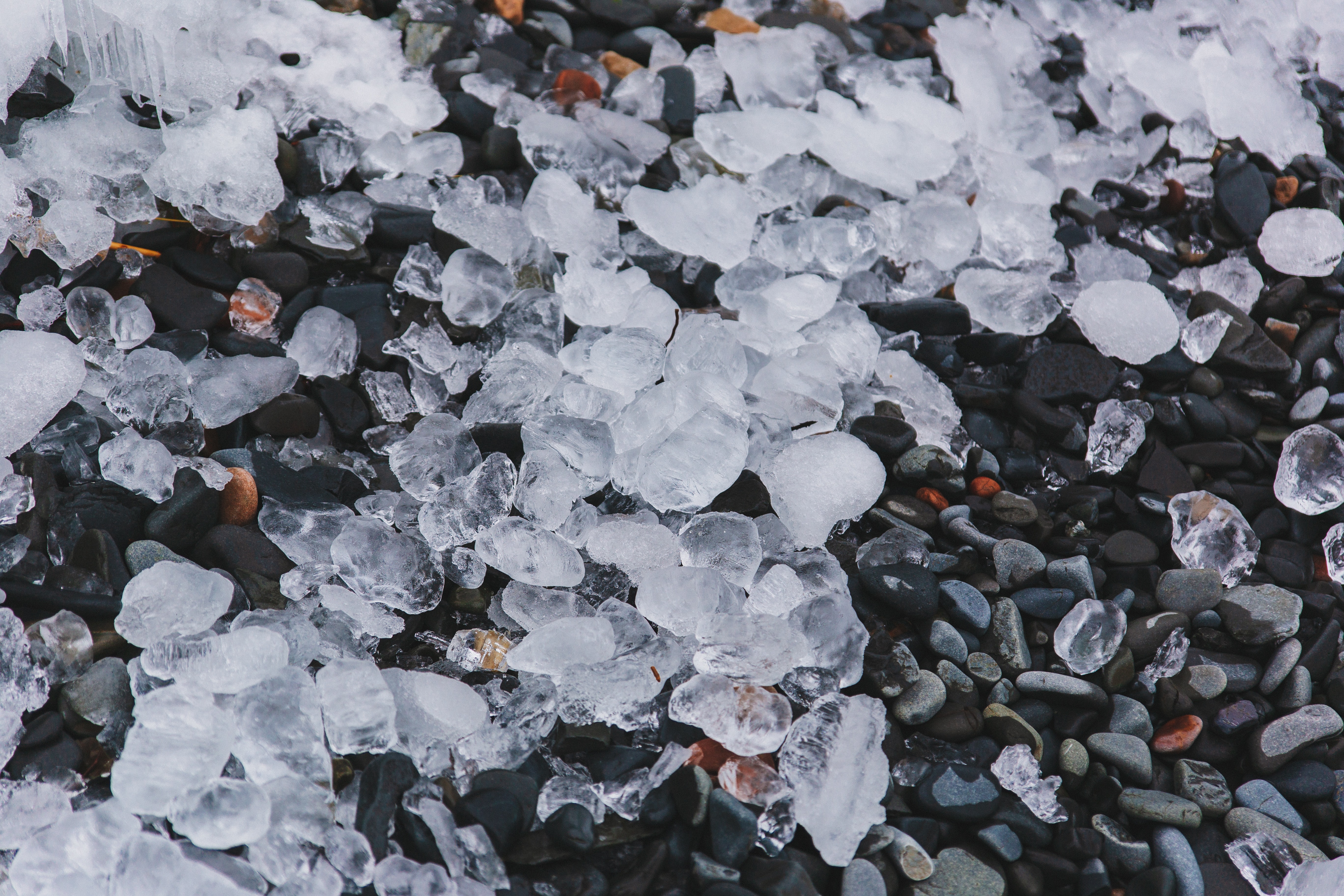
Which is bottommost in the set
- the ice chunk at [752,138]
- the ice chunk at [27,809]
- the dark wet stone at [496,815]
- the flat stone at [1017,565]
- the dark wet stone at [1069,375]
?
the dark wet stone at [496,815]

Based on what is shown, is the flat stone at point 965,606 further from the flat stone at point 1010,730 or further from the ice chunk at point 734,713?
the ice chunk at point 734,713

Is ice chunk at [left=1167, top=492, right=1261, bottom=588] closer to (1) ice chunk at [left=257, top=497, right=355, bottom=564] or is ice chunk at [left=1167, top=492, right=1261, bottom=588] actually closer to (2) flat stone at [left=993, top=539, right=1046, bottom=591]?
(2) flat stone at [left=993, top=539, right=1046, bottom=591]

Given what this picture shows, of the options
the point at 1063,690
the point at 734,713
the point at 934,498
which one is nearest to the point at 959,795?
the point at 1063,690

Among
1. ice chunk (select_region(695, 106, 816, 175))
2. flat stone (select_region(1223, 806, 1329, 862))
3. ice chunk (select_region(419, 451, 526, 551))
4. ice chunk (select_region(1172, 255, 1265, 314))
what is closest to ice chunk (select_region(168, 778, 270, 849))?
ice chunk (select_region(419, 451, 526, 551))

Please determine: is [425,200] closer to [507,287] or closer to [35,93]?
[507,287]

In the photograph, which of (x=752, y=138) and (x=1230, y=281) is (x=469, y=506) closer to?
(x=752, y=138)

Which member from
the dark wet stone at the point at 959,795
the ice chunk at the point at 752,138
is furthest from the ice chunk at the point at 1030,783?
the ice chunk at the point at 752,138

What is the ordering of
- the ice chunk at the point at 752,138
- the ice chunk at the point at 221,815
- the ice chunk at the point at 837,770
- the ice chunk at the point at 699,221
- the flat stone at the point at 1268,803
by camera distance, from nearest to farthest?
the ice chunk at the point at 221,815
the ice chunk at the point at 837,770
the flat stone at the point at 1268,803
the ice chunk at the point at 699,221
the ice chunk at the point at 752,138
